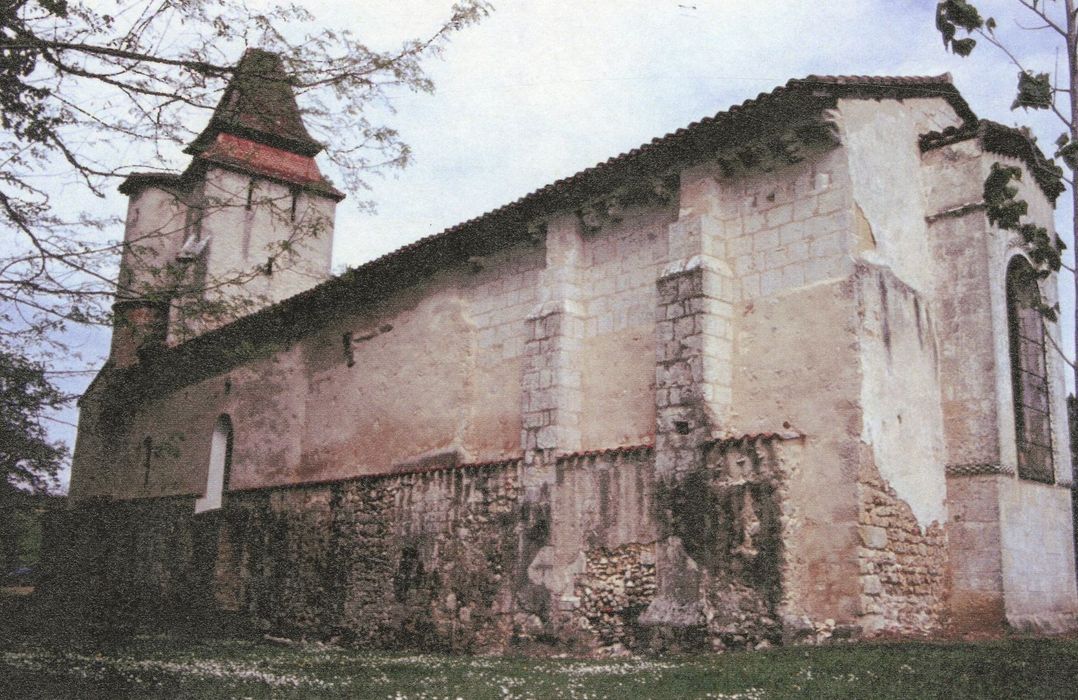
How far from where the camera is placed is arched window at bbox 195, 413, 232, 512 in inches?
834

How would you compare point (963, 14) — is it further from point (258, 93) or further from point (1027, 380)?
point (258, 93)

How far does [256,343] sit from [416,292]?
591 cm

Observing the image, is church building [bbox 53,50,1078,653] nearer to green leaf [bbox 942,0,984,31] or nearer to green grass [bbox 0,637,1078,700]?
green grass [bbox 0,637,1078,700]

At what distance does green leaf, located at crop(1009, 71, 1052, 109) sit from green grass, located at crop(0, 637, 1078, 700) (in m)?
4.61

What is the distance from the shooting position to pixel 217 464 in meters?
21.3

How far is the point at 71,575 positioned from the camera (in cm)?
2533

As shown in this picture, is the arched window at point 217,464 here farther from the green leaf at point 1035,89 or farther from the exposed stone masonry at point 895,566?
the green leaf at point 1035,89

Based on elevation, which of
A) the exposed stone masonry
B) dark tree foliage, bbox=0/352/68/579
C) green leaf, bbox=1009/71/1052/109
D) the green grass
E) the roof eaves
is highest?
the roof eaves

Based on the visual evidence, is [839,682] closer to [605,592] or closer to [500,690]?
[500,690]

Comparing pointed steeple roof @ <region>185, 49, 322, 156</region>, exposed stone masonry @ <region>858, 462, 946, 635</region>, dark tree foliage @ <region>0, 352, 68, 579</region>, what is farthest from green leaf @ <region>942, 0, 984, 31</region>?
dark tree foliage @ <region>0, 352, 68, 579</region>

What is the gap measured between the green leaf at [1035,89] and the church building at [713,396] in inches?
66.5

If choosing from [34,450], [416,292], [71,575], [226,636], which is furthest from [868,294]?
[71,575]

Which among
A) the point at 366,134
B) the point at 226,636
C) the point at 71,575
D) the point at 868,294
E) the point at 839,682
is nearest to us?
the point at 839,682

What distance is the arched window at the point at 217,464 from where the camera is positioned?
69.5ft
